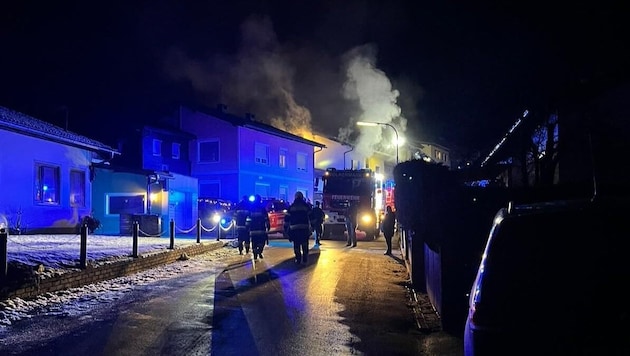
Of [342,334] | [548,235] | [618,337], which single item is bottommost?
[342,334]

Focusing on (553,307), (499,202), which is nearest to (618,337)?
(553,307)

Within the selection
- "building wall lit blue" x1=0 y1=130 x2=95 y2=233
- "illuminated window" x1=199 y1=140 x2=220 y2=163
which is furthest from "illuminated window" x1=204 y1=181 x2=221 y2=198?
"building wall lit blue" x1=0 y1=130 x2=95 y2=233

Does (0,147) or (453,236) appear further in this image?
(0,147)

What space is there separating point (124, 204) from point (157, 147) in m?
7.80

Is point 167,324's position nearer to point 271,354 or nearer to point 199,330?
point 199,330

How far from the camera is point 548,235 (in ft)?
10.2

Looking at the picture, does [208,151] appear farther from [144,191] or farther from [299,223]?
[299,223]

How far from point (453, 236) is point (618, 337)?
4070mm

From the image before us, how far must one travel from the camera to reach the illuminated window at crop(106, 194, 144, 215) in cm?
2462

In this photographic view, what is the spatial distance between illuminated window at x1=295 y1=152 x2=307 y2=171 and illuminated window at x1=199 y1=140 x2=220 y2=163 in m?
7.76

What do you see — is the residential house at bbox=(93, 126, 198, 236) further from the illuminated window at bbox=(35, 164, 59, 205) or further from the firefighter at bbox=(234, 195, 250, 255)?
the firefighter at bbox=(234, 195, 250, 255)

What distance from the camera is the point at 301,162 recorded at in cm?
4184

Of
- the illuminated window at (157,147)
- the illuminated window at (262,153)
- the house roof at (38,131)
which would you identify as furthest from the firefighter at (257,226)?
the illuminated window at (262,153)

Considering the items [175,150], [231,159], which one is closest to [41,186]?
[175,150]
